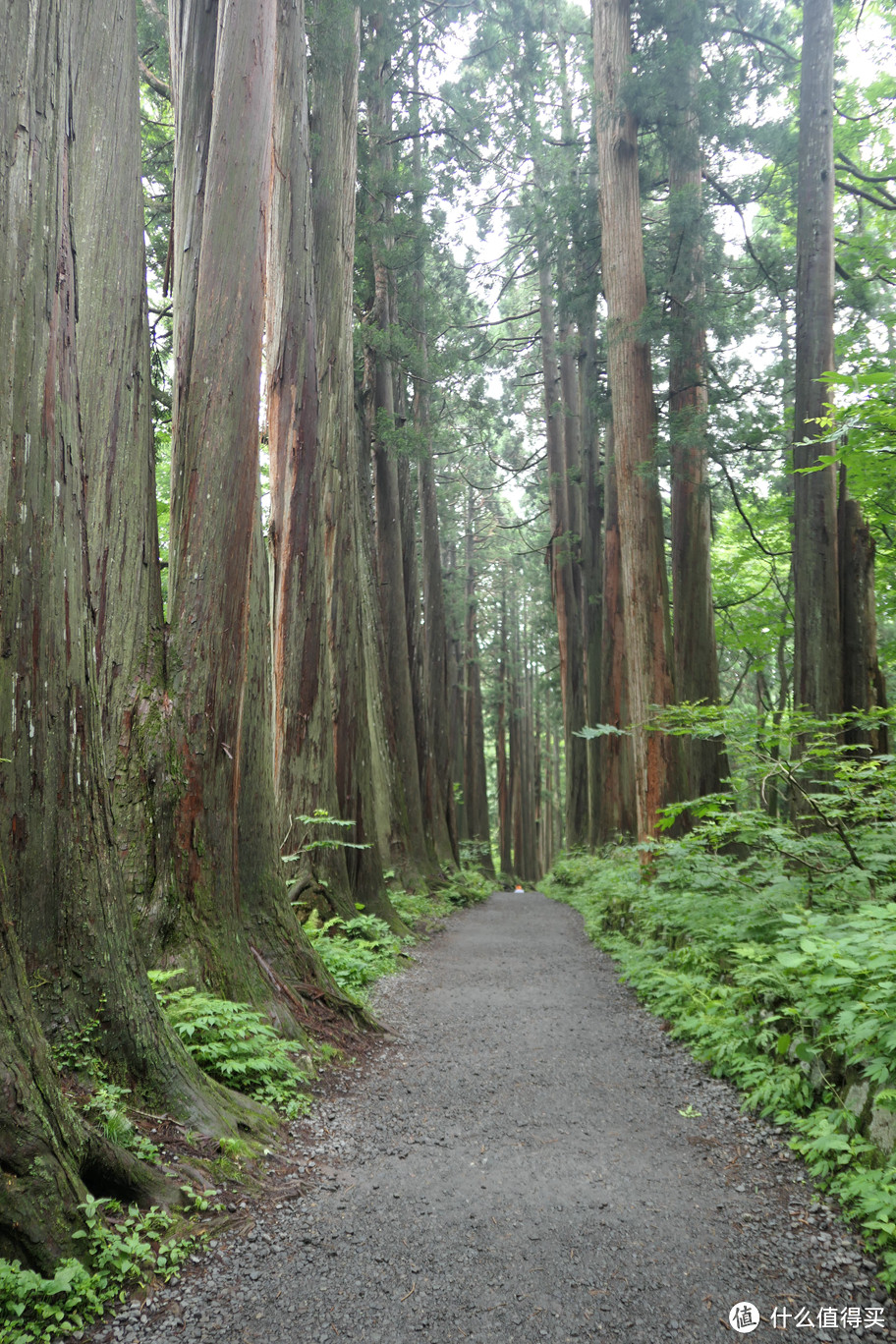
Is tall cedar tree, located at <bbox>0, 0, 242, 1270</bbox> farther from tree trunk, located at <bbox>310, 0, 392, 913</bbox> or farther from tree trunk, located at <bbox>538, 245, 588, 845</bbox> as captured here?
tree trunk, located at <bbox>538, 245, 588, 845</bbox>

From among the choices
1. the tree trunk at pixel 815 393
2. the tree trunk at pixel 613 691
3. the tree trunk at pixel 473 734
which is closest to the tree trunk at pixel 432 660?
the tree trunk at pixel 613 691

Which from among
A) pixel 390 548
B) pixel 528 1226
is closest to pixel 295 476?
pixel 528 1226

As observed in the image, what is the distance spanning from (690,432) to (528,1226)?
356 inches

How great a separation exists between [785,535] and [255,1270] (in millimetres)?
15651

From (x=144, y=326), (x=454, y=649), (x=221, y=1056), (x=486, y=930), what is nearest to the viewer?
(x=221, y=1056)

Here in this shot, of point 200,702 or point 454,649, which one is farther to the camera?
point 454,649

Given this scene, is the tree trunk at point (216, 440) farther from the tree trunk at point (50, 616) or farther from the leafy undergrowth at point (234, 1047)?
the tree trunk at point (50, 616)

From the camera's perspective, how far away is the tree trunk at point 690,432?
1033 cm

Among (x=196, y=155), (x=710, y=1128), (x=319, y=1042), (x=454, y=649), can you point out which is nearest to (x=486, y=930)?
(x=319, y=1042)

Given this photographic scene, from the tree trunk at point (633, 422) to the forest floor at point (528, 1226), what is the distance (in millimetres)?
4696

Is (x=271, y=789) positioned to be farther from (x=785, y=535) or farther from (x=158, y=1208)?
(x=785, y=535)

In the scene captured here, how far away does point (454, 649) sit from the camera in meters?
29.9

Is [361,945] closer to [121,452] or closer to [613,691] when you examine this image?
[121,452]

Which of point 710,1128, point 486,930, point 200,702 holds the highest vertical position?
point 200,702
